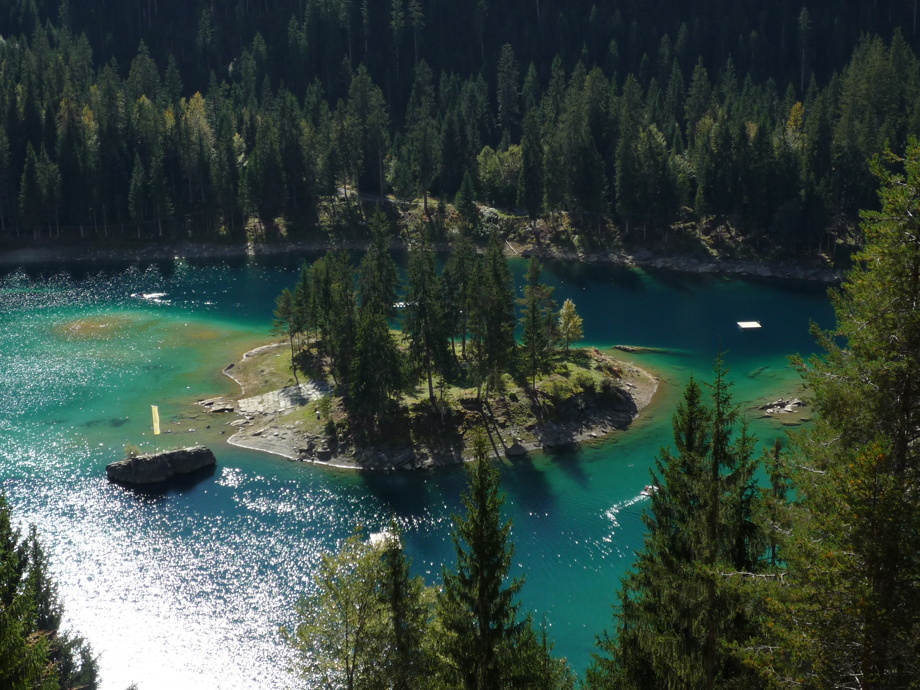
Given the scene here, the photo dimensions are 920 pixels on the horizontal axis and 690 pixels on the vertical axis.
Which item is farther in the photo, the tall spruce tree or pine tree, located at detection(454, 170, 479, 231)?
pine tree, located at detection(454, 170, 479, 231)

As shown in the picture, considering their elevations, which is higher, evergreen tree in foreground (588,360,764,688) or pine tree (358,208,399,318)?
pine tree (358,208,399,318)

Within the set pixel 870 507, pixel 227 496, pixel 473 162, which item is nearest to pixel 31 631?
pixel 870 507

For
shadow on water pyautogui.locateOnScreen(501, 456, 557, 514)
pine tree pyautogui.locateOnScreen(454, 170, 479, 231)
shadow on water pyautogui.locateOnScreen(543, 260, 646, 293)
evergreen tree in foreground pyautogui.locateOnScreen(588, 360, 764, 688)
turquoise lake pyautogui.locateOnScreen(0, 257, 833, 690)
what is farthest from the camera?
pine tree pyautogui.locateOnScreen(454, 170, 479, 231)

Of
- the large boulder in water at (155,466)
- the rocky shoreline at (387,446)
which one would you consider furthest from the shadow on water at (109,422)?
the large boulder in water at (155,466)

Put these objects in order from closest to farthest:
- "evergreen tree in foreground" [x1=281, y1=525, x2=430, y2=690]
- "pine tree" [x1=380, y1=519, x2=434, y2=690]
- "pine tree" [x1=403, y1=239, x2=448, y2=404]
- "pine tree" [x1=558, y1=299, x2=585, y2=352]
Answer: "pine tree" [x1=380, y1=519, x2=434, y2=690], "evergreen tree in foreground" [x1=281, y1=525, x2=430, y2=690], "pine tree" [x1=403, y1=239, x2=448, y2=404], "pine tree" [x1=558, y1=299, x2=585, y2=352]

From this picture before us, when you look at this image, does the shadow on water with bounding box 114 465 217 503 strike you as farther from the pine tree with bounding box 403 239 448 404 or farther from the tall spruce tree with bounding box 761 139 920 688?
the tall spruce tree with bounding box 761 139 920 688

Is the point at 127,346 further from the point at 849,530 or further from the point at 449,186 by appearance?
the point at 849,530

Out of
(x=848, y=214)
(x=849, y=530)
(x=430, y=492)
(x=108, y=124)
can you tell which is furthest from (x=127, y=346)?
(x=848, y=214)

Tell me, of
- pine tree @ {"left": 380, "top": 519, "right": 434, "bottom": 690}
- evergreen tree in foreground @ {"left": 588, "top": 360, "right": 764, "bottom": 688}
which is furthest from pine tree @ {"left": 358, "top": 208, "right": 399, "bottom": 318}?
evergreen tree in foreground @ {"left": 588, "top": 360, "right": 764, "bottom": 688}
